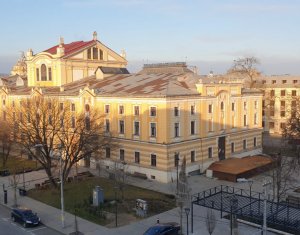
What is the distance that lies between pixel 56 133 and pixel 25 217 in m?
15.7

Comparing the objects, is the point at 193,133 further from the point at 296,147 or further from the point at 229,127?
the point at 296,147

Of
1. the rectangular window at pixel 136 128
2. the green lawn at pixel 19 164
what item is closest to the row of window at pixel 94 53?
the green lawn at pixel 19 164

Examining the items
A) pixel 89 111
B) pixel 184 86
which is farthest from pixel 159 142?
pixel 89 111

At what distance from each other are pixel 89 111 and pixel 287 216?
115 feet

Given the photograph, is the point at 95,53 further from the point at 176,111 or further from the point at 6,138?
the point at 176,111

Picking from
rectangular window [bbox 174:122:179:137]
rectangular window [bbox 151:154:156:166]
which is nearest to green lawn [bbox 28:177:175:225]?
rectangular window [bbox 151:154:156:166]

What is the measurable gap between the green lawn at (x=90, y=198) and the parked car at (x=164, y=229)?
5968mm

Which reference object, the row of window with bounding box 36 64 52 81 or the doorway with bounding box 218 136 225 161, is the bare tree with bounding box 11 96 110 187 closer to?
the row of window with bounding box 36 64 52 81

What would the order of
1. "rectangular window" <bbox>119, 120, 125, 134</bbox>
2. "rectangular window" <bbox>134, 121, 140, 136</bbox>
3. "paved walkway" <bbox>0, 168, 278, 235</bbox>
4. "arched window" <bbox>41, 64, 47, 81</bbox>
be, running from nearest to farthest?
1. "paved walkway" <bbox>0, 168, 278, 235</bbox>
2. "rectangular window" <bbox>134, 121, 140, 136</bbox>
3. "rectangular window" <bbox>119, 120, 125, 134</bbox>
4. "arched window" <bbox>41, 64, 47, 81</bbox>

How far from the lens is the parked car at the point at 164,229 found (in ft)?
100

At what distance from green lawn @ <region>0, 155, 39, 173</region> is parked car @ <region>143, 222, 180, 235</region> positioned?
31.1 m

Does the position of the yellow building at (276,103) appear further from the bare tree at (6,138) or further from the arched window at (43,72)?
the bare tree at (6,138)

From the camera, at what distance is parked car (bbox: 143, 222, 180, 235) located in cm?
3054

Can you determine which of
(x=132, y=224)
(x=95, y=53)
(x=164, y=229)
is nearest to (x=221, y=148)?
(x=132, y=224)
